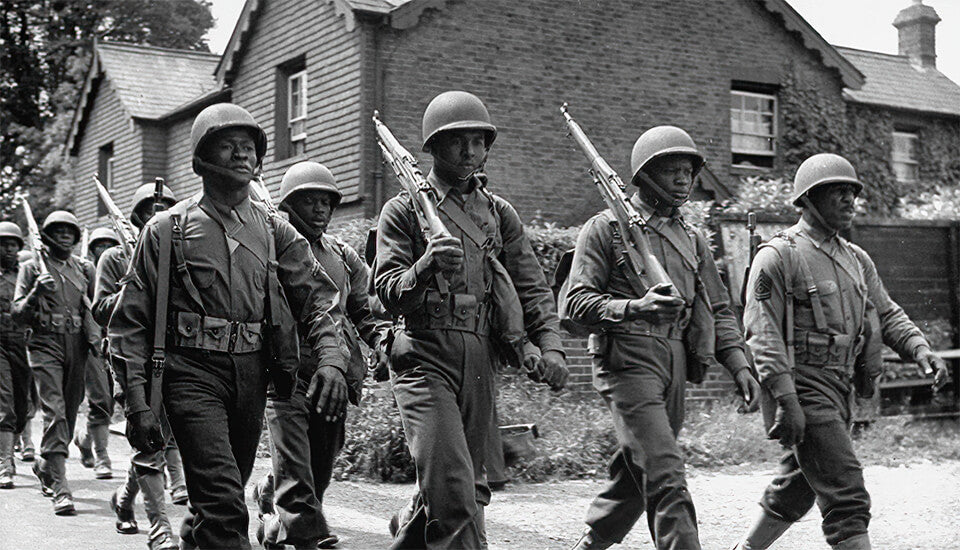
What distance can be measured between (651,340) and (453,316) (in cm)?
108

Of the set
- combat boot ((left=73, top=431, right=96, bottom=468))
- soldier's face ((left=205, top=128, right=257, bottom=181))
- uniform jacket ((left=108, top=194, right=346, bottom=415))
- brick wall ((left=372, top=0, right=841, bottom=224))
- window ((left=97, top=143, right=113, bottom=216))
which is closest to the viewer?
uniform jacket ((left=108, top=194, right=346, bottom=415))

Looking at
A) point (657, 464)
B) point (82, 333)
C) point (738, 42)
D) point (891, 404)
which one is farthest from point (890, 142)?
point (657, 464)

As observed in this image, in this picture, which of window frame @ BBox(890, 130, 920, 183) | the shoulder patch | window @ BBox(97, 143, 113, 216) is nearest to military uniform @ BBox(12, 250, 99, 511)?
the shoulder patch

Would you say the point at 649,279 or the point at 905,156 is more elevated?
the point at 905,156

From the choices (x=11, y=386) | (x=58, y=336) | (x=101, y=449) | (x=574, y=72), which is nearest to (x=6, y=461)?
(x=11, y=386)

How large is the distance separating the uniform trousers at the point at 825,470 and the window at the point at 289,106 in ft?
46.7

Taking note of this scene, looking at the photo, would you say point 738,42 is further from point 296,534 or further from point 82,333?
point 296,534

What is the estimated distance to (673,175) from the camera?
6180mm

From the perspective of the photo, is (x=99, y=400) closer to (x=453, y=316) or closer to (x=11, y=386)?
(x=11, y=386)

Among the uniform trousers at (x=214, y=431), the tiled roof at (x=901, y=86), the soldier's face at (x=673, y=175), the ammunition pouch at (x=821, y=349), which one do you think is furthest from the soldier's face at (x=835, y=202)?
the tiled roof at (x=901, y=86)

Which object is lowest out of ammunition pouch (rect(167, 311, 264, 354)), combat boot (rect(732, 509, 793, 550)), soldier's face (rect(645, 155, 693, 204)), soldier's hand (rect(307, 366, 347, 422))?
combat boot (rect(732, 509, 793, 550))

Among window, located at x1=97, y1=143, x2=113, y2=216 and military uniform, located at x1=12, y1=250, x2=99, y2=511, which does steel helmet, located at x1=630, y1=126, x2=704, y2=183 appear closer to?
military uniform, located at x1=12, y1=250, x2=99, y2=511

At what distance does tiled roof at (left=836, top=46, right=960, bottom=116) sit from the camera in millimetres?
21656

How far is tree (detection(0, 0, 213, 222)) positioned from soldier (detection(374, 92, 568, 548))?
1118 inches
